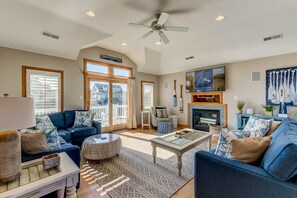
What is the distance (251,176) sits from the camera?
121 centimetres

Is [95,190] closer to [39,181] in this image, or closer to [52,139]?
[52,139]

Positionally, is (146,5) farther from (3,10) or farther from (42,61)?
(42,61)

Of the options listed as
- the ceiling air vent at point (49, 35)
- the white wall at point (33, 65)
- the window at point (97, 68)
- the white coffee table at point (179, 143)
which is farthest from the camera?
the window at point (97, 68)

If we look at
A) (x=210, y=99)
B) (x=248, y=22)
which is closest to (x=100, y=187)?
(x=248, y=22)

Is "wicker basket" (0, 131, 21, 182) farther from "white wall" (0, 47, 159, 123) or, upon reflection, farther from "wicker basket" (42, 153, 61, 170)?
"white wall" (0, 47, 159, 123)

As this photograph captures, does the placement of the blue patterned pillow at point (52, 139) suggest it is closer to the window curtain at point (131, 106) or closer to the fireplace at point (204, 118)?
the window curtain at point (131, 106)

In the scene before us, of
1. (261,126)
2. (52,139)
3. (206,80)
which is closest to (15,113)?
(52,139)

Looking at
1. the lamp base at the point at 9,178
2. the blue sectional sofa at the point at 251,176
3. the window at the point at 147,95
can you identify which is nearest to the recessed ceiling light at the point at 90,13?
the lamp base at the point at 9,178

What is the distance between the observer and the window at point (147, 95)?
6.44 meters

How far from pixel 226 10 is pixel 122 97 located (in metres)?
4.35

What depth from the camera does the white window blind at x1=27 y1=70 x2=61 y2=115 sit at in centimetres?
380

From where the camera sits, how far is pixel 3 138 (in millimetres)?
1092

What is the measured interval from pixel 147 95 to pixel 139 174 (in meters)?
4.57

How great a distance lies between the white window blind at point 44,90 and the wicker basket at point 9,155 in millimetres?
3293
